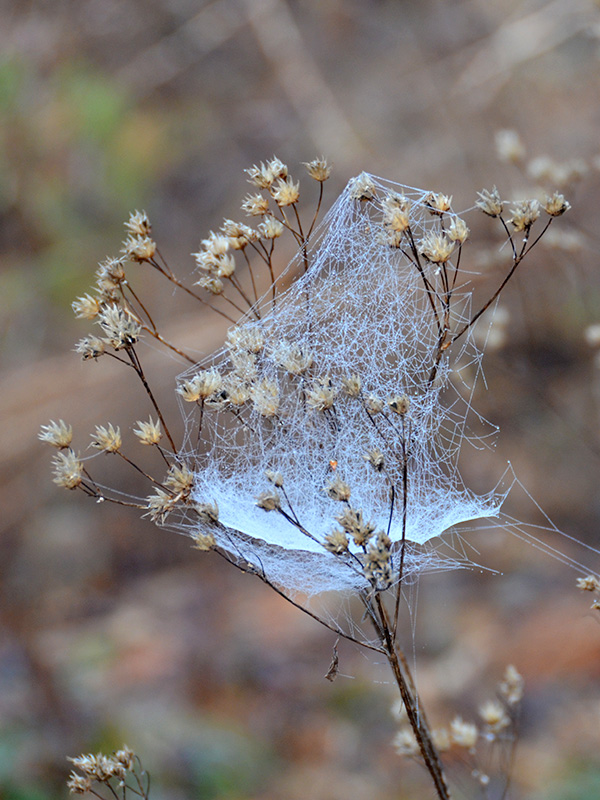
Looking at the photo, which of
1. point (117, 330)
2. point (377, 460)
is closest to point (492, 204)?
point (377, 460)

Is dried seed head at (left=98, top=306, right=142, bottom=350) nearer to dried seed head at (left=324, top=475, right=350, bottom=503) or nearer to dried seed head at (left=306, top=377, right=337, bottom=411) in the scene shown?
dried seed head at (left=306, top=377, right=337, bottom=411)

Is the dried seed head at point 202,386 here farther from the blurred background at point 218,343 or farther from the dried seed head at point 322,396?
the blurred background at point 218,343

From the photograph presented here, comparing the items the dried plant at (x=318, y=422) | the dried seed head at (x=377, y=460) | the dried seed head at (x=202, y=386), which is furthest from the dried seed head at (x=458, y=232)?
the dried seed head at (x=202, y=386)

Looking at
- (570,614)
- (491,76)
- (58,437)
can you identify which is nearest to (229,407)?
(58,437)

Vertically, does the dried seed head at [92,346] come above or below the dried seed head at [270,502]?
above

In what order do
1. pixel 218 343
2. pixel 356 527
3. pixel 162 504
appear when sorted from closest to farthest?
pixel 356 527 → pixel 162 504 → pixel 218 343

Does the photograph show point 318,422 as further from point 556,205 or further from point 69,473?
point 556,205
